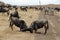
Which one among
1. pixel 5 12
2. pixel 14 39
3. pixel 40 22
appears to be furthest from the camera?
pixel 5 12

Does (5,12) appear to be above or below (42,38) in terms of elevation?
below

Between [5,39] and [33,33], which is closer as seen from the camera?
[5,39]

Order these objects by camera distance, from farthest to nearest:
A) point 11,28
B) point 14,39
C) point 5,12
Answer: point 5,12 → point 11,28 → point 14,39

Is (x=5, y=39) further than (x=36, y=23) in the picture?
No

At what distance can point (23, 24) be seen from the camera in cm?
2845

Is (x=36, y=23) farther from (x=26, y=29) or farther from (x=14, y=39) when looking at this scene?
(x=14, y=39)

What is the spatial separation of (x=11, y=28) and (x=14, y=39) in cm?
674

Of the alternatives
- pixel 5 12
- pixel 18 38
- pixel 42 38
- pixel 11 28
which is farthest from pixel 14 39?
pixel 5 12

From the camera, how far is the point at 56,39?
948 inches

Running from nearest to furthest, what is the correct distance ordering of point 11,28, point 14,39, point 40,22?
point 14,39, point 40,22, point 11,28

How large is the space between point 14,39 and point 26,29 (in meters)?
5.15

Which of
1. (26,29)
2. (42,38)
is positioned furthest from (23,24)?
(42,38)

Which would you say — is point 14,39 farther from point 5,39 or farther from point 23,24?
point 23,24

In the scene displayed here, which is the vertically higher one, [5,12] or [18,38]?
[18,38]
